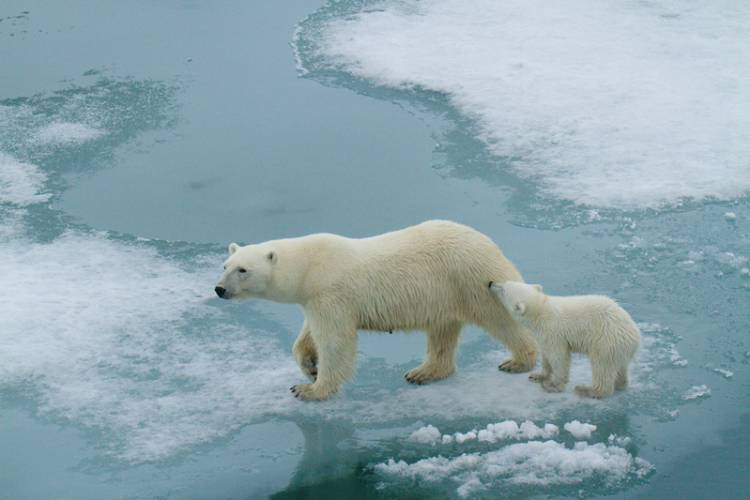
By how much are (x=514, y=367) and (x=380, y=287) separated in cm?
96

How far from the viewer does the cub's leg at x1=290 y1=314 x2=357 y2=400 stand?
6.15 metres

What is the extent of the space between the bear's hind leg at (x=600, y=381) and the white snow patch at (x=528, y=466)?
1.48 ft

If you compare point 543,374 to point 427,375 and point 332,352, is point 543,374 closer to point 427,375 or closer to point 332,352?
point 427,375

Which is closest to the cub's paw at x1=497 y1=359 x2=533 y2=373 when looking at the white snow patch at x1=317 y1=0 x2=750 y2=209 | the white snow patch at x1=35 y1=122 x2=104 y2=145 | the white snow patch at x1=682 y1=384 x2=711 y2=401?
the white snow patch at x1=682 y1=384 x2=711 y2=401

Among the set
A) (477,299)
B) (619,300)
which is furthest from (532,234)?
(477,299)

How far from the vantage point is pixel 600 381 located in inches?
235

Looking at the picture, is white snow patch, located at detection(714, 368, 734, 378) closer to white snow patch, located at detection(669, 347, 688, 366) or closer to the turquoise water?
the turquoise water

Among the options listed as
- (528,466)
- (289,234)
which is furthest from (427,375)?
(289,234)

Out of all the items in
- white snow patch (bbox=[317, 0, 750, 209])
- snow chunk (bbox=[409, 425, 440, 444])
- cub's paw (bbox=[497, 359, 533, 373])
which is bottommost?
snow chunk (bbox=[409, 425, 440, 444])

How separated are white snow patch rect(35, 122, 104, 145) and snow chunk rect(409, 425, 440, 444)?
5.18m

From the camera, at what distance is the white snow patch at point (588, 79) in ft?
28.6

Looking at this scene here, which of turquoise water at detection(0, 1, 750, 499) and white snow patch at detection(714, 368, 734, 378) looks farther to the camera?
white snow patch at detection(714, 368, 734, 378)

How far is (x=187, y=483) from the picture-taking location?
5.53m

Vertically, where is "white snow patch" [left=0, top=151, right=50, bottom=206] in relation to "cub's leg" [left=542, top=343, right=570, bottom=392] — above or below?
below
